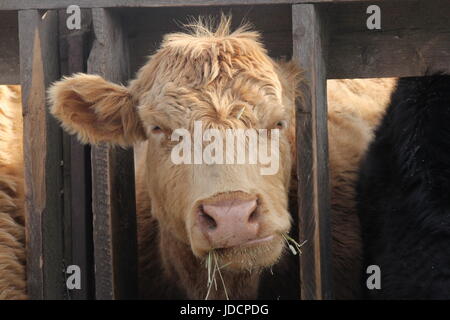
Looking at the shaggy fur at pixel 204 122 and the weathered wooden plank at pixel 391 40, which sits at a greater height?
the weathered wooden plank at pixel 391 40

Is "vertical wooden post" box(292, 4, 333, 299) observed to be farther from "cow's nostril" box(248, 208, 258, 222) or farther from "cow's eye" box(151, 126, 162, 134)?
"cow's eye" box(151, 126, 162, 134)

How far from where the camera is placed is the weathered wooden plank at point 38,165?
428cm

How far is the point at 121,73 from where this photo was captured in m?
4.63

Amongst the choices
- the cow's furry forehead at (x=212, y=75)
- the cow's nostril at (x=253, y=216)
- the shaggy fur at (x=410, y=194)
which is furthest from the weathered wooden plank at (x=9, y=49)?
the shaggy fur at (x=410, y=194)

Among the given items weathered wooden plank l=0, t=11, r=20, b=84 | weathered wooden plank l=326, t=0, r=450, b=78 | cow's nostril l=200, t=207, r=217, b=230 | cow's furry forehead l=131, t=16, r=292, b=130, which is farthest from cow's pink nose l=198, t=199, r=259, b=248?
weathered wooden plank l=0, t=11, r=20, b=84

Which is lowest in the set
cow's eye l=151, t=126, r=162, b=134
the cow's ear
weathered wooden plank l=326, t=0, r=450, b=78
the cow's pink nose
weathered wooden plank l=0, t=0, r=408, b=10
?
the cow's pink nose

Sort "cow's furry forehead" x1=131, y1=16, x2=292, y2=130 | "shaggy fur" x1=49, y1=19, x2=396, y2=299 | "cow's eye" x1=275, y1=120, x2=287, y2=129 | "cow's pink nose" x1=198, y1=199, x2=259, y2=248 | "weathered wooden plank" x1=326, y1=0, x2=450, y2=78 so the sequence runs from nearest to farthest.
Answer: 1. "cow's pink nose" x1=198, y1=199, x2=259, y2=248
2. "shaggy fur" x1=49, y1=19, x2=396, y2=299
3. "cow's furry forehead" x1=131, y1=16, x2=292, y2=130
4. "cow's eye" x1=275, y1=120, x2=287, y2=129
5. "weathered wooden plank" x1=326, y1=0, x2=450, y2=78

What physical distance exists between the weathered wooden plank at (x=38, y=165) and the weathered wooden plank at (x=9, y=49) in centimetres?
28

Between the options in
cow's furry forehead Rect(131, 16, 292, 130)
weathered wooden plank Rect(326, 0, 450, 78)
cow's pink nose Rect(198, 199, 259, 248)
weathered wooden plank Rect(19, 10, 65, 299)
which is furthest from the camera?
weathered wooden plank Rect(326, 0, 450, 78)

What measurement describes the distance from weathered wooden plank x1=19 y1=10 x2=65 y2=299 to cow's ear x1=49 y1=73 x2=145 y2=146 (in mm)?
104

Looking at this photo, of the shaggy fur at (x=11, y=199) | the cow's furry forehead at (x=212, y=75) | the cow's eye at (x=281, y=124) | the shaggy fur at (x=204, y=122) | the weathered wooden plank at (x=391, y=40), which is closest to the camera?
the shaggy fur at (x=204, y=122)

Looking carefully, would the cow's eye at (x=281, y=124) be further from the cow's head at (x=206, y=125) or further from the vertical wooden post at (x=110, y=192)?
the vertical wooden post at (x=110, y=192)

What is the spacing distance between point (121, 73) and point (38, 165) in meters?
0.69

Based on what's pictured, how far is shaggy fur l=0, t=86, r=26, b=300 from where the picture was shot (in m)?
4.58
